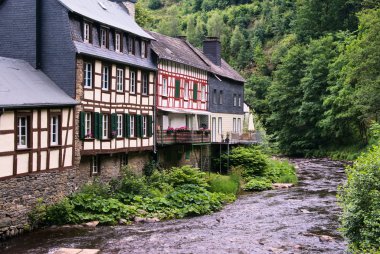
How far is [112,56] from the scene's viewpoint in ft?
92.2

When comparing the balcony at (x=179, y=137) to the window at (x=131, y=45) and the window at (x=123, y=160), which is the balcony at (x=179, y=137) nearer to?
the window at (x=123, y=160)

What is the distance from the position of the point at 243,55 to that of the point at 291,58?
33853 mm

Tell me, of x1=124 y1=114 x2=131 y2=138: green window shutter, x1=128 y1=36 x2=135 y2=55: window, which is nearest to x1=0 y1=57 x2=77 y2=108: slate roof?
x1=124 y1=114 x2=131 y2=138: green window shutter

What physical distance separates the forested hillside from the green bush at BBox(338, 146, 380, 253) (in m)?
27.3

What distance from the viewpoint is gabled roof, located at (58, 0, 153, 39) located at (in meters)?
26.0

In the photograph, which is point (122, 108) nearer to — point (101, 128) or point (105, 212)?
point (101, 128)

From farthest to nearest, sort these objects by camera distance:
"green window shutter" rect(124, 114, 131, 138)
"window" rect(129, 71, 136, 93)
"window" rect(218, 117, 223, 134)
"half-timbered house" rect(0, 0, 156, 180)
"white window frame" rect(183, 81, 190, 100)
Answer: "window" rect(218, 117, 223, 134), "white window frame" rect(183, 81, 190, 100), "window" rect(129, 71, 136, 93), "green window shutter" rect(124, 114, 131, 138), "half-timbered house" rect(0, 0, 156, 180)

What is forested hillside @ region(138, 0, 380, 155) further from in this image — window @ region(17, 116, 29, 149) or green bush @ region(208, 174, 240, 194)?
window @ region(17, 116, 29, 149)

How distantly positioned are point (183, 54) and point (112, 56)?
12.5m

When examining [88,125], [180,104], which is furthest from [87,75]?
[180,104]

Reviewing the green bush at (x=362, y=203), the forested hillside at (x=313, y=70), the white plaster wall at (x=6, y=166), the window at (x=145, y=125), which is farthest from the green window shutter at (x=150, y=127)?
the forested hillside at (x=313, y=70)

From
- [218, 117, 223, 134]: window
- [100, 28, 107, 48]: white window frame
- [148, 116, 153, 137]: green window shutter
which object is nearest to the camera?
[100, 28, 107, 48]: white window frame

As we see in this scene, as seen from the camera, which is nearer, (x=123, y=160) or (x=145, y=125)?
(x=123, y=160)

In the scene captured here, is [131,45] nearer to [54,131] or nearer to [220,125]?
[54,131]
